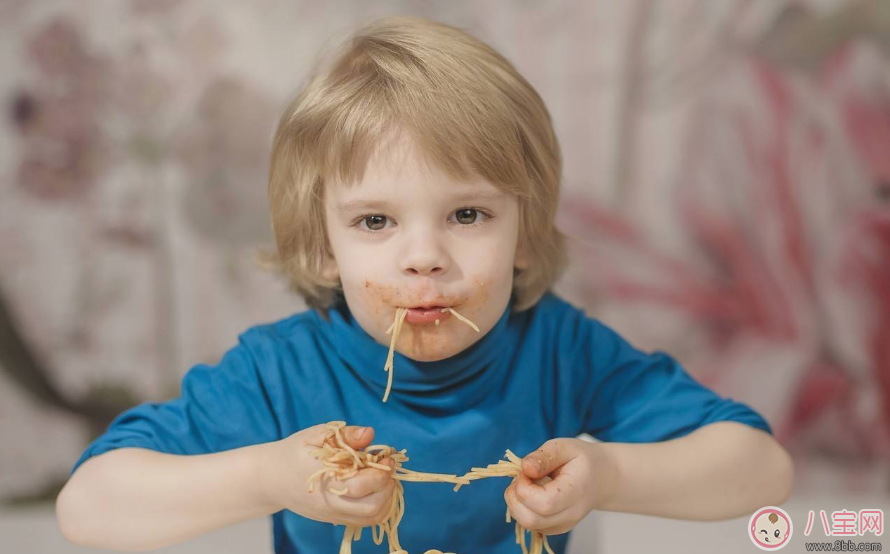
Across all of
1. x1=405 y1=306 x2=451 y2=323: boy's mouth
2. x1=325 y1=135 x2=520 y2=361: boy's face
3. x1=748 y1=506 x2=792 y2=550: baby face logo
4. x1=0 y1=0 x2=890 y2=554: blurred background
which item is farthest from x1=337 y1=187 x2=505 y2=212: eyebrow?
x1=0 y1=0 x2=890 y2=554: blurred background

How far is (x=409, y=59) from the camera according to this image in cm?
100

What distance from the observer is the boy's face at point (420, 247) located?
945 millimetres

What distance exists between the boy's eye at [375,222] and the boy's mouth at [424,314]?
0.09m

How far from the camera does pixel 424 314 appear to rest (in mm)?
970

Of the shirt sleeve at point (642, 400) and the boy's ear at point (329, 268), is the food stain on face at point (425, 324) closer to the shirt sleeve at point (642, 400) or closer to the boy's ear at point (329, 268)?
the boy's ear at point (329, 268)

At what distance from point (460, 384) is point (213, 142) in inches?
42.6

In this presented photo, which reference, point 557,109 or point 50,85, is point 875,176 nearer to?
point 557,109

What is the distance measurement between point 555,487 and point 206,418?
424 mm

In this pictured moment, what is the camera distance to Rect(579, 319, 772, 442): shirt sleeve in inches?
44.6

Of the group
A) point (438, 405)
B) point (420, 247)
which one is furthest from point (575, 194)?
point (420, 247)

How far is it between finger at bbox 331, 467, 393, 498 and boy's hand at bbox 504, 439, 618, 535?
127 millimetres

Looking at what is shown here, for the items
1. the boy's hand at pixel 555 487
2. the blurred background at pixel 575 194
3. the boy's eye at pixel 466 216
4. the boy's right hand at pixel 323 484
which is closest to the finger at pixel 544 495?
the boy's hand at pixel 555 487

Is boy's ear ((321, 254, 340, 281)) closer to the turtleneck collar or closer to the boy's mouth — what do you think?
the turtleneck collar

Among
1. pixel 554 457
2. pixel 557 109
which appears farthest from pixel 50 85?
pixel 554 457
